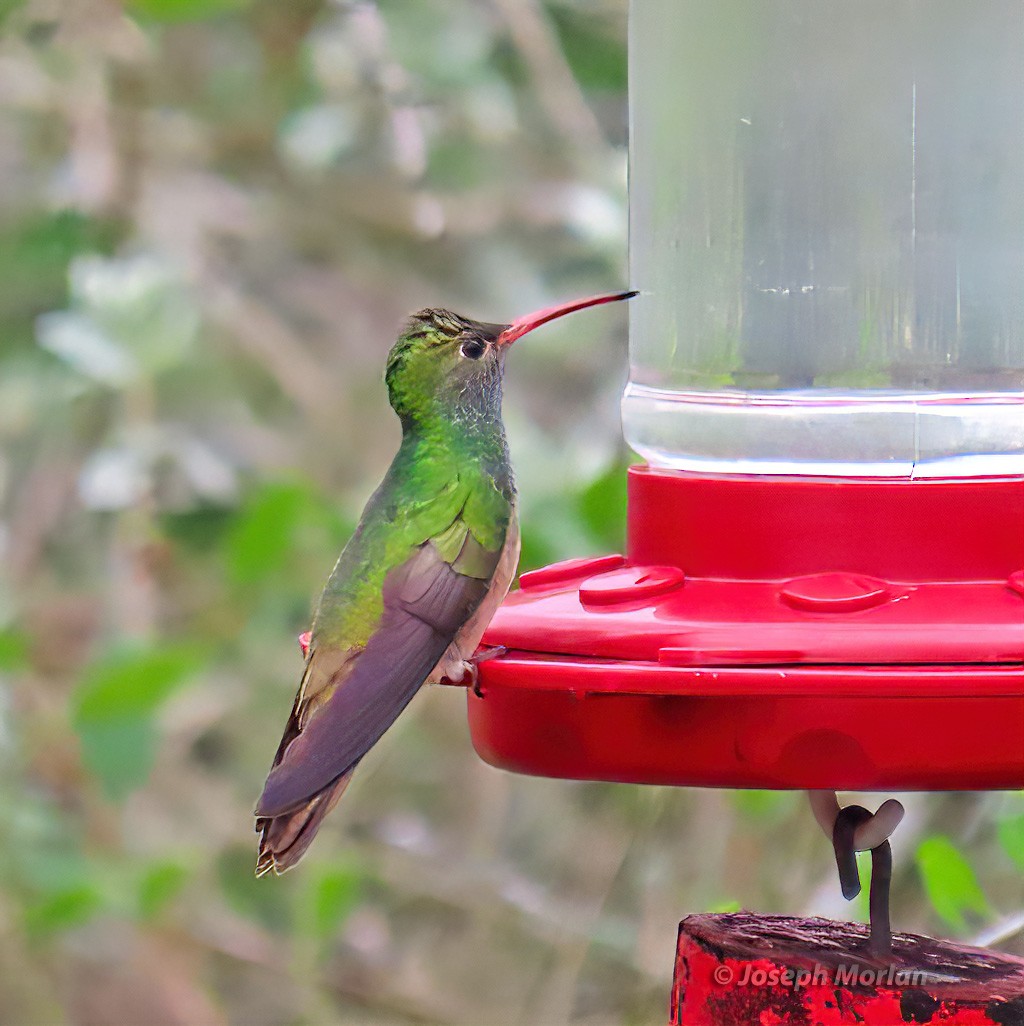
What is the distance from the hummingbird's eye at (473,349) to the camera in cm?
229

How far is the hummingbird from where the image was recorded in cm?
186

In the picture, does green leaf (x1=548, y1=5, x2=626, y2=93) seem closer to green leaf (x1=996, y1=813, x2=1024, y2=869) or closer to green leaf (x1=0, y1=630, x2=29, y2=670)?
green leaf (x1=0, y1=630, x2=29, y2=670)

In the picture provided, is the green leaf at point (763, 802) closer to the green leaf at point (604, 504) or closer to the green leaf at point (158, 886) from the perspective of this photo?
the green leaf at point (604, 504)

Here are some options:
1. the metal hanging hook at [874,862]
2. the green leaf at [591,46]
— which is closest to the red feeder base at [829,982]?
the metal hanging hook at [874,862]

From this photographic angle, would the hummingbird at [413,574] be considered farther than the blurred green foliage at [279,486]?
No

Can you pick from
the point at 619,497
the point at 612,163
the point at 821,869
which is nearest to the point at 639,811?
the point at 821,869

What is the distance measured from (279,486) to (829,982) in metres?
1.70

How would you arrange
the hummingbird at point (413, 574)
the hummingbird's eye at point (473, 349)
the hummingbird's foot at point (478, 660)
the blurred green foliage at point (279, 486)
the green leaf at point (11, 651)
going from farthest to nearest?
the blurred green foliage at point (279, 486) → the green leaf at point (11, 651) → the hummingbird's eye at point (473, 349) → the hummingbird at point (413, 574) → the hummingbird's foot at point (478, 660)

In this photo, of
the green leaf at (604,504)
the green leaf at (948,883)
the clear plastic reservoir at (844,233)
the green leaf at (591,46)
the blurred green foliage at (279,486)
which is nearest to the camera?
the clear plastic reservoir at (844,233)

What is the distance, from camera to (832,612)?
1666 millimetres

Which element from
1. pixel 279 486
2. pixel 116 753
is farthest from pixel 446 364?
pixel 116 753

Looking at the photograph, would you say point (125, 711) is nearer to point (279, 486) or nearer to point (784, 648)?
point (279, 486)

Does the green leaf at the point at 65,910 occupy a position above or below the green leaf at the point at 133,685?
below

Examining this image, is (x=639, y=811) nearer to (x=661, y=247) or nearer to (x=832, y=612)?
(x=661, y=247)
